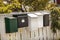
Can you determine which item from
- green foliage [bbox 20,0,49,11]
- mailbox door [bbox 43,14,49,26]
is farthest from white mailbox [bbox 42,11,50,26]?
green foliage [bbox 20,0,49,11]

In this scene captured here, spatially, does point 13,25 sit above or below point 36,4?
below

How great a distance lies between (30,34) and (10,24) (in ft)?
3.37

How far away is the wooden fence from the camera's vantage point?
18.9 ft

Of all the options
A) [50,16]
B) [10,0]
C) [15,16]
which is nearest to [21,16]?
[15,16]

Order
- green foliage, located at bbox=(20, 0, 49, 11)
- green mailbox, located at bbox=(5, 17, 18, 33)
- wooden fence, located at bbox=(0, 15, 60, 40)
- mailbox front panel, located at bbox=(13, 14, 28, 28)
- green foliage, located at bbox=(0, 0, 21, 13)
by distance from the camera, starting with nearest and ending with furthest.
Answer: green mailbox, located at bbox=(5, 17, 18, 33)
wooden fence, located at bbox=(0, 15, 60, 40)
mailbox front panel, located at bbox=(13, 14, 28, 28)
green foliage, located at bbox=(0, 0, 21, 13)
green foliage, located at bbox=(20, 0, 49, 11)

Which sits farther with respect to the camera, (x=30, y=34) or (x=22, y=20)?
(x=30, y=34)

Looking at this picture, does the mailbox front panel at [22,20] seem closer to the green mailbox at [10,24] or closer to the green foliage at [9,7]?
the green mailbox at [10,24]

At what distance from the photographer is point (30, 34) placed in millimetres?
6340

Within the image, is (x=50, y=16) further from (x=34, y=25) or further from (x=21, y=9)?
(x=21, y=9)

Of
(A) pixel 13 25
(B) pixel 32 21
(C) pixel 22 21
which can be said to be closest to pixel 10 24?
(A) pixel 13 25

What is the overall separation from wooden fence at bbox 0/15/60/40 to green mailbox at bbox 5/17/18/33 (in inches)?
5.5

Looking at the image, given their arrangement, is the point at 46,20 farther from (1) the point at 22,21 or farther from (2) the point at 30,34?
(1) the point at 22,21

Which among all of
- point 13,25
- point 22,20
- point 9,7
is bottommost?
point 13,25

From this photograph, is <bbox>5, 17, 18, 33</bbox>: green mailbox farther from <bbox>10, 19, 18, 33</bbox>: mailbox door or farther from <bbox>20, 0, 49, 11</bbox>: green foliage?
<bbox>20, 0, 49, 11</bbox>: green foliage
